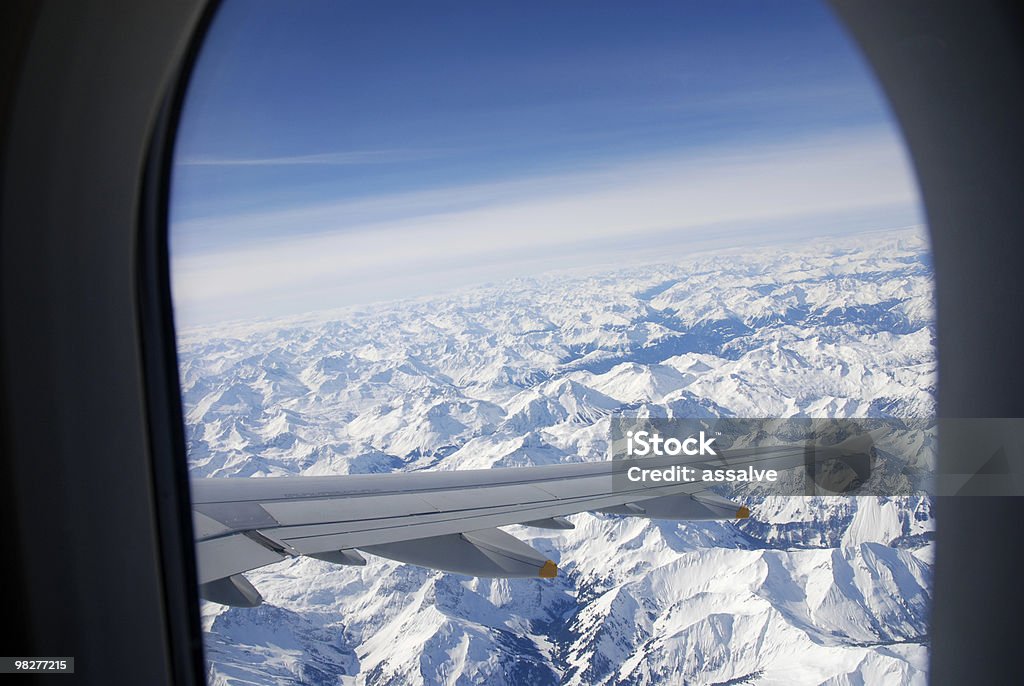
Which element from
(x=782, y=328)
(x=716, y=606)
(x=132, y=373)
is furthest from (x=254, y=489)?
(x=782, y=328)

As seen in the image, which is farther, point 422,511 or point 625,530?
point 625,530

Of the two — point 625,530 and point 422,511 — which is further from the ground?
point 422,511

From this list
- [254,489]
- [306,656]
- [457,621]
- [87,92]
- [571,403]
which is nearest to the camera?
[87,92]

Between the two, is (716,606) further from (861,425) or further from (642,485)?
(861,425)
